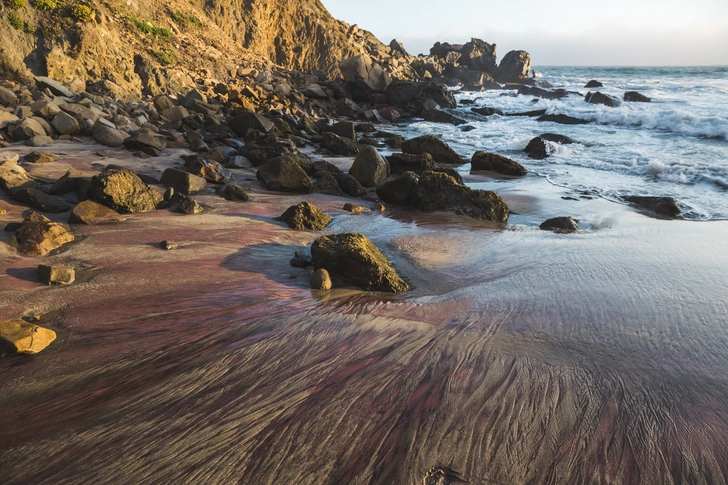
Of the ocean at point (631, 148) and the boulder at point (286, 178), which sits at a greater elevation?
the boulder at point (286, 178)

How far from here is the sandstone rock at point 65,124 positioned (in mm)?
8539

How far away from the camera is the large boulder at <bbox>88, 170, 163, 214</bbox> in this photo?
4.75 m

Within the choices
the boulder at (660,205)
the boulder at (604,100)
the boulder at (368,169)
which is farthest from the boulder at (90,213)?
the boulder at (604,100)

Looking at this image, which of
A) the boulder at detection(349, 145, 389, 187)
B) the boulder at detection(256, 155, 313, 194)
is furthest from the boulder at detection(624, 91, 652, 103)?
the boulder at detection(256, 155, 313, 194)

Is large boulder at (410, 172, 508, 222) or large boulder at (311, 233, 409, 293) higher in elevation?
large boulder at (311, 233, 409, 293)

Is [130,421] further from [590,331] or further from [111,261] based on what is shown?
[590,331]

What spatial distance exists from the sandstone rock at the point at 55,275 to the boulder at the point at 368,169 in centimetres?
536

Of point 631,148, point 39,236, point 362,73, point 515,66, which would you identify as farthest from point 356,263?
point 515,66

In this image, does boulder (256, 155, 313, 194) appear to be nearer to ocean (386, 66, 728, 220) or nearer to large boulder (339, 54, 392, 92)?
ocean (386, 66, 728, 220)

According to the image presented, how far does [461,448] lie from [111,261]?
3.10 m

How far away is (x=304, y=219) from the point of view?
5.19 m

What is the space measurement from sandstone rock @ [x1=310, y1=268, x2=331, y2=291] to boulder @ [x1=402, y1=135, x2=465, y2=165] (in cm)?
784

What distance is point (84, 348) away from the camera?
8.22 feet

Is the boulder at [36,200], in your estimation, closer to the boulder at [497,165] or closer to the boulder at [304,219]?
the boulder at [304,219]
